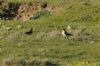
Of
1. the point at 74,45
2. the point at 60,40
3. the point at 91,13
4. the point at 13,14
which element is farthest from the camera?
the point at 13,14

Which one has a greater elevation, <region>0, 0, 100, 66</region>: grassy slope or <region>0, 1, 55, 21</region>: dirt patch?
<region>0, 0, 100, 66</region>: grassy slope

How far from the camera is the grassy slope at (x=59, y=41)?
25.9 meters

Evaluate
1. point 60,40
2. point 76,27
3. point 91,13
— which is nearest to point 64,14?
point 91,13

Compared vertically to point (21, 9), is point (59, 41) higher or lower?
higher

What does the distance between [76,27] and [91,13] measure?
22.2 ft

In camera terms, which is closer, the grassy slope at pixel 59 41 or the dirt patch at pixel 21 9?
the grassy slope at pixel 59 41

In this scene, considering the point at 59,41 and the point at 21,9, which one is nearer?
the point at 59,41

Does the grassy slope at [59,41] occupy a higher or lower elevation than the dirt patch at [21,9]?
higher

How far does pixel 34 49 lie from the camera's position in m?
28.0

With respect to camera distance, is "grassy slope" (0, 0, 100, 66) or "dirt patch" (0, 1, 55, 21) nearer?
"grassy slope" (0, 0, 100, 66)

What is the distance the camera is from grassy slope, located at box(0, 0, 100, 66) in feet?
85.0

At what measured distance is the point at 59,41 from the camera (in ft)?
102

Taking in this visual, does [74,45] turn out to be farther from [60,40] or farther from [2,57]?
[2,57]

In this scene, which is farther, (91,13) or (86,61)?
(91,13)
